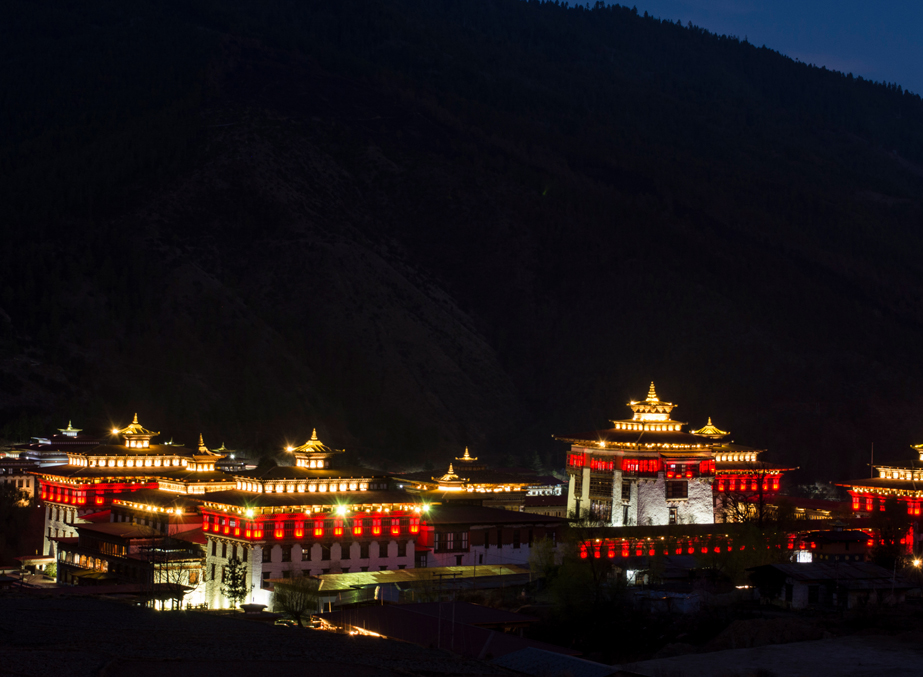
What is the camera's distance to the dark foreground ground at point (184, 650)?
42.5 m

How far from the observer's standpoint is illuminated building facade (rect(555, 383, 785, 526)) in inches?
3703

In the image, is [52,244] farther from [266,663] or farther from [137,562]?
[266,663]

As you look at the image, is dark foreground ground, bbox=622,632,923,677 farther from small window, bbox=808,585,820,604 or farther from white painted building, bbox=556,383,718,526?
white painted building, bbox=556,383,718,526

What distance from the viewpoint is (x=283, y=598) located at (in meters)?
68.5

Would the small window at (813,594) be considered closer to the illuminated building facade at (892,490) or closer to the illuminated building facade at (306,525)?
the illuminated building facade at (306,525)

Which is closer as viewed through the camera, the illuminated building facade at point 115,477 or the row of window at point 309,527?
the row of window at point 309,527

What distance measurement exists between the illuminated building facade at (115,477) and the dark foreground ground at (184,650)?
1533 inches

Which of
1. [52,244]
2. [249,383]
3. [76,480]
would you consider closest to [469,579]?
[76,480]

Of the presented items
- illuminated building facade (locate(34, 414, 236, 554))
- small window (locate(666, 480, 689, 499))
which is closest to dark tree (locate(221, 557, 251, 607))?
illuminated building facade (locate(34, 414, 236, 554))

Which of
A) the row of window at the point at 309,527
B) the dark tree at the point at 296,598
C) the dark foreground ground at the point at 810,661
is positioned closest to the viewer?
the dark foreground ground at the point at 810,661

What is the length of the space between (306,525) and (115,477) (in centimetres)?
2888

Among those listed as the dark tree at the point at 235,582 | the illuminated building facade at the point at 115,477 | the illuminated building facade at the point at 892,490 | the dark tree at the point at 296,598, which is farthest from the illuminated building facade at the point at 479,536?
the illuminated building facade at the point at 892,490

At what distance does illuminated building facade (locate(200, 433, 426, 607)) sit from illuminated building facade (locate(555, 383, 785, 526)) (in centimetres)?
1652

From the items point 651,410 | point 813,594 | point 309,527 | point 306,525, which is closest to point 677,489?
point 651,410
